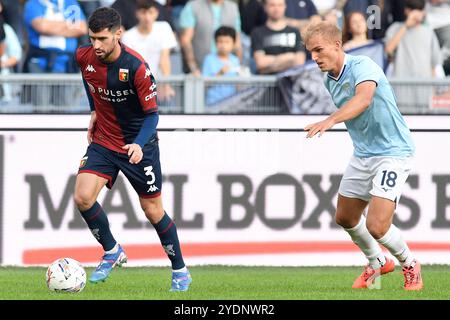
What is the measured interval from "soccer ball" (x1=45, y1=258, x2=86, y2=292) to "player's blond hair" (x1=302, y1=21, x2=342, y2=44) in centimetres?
268

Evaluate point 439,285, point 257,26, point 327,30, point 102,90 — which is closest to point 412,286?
point 439,285

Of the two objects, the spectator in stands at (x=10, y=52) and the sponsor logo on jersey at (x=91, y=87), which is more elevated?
the spectator in stands at (x=10, y=52)

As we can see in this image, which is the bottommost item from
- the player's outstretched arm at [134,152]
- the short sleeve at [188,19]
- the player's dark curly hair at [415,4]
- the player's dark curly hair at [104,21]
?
the player's outstretched arm at [134,152]

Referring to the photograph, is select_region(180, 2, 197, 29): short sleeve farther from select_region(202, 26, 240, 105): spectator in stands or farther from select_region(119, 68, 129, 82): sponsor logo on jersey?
select_region(119, 68, 129, 82): sponsor logo on jersey

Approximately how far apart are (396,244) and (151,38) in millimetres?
5850

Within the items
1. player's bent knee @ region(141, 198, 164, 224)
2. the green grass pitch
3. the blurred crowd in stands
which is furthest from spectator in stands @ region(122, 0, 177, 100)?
player's bent knee @ region(141, 198, 164, 224)

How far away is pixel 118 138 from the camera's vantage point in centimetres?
1062

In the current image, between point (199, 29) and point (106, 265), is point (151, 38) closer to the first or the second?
point (199, 29)

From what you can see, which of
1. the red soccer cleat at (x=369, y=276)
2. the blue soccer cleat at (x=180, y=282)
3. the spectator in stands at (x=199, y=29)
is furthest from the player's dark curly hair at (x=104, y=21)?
the spectator in stands at (x=199, y=29)

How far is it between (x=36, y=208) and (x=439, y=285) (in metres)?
A: 4.64

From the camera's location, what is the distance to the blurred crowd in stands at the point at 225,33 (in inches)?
594

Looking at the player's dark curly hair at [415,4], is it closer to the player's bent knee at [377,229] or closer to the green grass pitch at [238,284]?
the green grass pitch at [238,284]

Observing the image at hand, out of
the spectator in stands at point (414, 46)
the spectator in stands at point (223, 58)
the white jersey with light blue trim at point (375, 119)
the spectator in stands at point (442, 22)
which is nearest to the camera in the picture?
the white jersey with light blue trim at point (375, 119)

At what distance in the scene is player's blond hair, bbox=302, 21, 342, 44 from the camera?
983 cm
